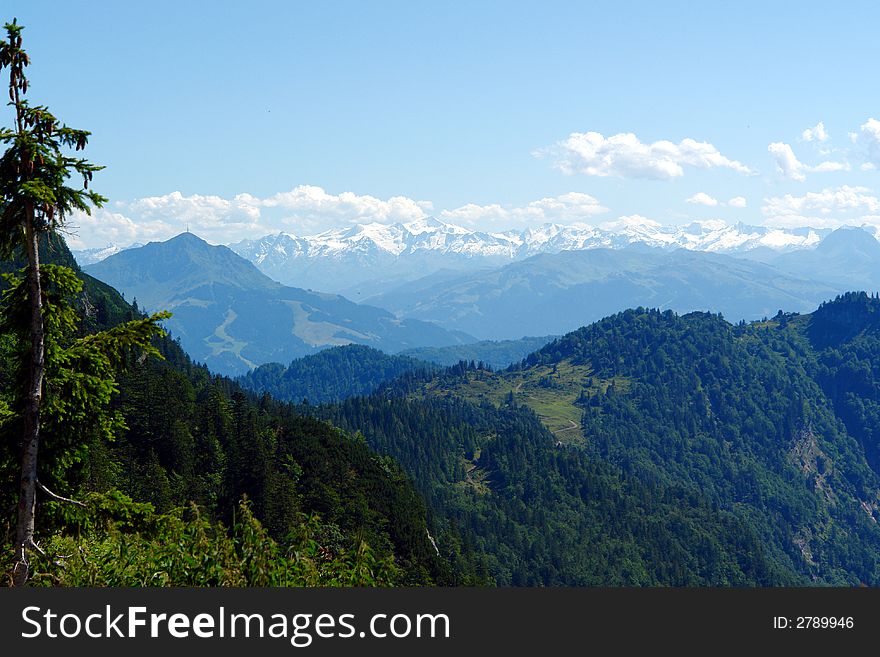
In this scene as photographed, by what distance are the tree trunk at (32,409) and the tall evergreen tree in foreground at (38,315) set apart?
0.09 ft

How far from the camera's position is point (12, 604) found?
17.7m

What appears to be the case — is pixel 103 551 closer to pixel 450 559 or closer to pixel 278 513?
pixel 278 513

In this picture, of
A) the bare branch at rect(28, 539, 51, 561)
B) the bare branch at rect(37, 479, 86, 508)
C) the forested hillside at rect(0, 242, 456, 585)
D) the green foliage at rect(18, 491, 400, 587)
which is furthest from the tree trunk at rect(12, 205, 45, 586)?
the green foliage at rect(18, 491, 400, 587)

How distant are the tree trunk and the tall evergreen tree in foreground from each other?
28 mm

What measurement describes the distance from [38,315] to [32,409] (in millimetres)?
2679

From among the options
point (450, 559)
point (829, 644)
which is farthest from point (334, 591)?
point (450, 559)

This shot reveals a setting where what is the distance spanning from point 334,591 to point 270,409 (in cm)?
17731

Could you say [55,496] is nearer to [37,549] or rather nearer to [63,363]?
[37,549]

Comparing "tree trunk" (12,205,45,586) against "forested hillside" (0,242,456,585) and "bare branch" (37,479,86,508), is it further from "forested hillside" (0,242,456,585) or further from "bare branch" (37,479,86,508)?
"forested hillside" (0,242,456,585)

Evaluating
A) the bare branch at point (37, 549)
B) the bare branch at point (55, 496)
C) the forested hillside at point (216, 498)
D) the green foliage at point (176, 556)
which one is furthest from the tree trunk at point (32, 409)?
the green foliage at point (176, 556)

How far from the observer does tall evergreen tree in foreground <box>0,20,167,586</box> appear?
2094cm

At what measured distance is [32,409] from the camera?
21625mm

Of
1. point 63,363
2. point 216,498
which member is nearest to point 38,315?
point 63,363

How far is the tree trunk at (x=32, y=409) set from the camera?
21.4 metres
